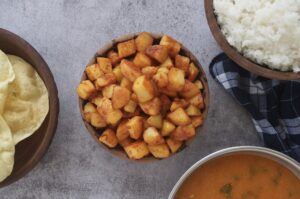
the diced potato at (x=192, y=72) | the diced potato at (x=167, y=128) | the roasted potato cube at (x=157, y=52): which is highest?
the roasted potato cube at (x=157, y=52)

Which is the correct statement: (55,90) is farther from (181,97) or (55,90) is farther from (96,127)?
(181,97)

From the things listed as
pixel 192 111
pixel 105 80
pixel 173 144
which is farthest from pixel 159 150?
pixel 105 80

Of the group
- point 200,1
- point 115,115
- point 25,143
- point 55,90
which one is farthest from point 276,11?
point 25,143

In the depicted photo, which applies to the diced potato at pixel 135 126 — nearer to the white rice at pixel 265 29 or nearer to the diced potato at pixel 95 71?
the diced potato at pixel 95 71

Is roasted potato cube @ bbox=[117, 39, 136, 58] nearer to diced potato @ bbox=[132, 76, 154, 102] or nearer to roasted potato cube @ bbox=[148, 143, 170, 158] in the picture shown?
diced potato @ bbox=[132, 76, 154, 102]

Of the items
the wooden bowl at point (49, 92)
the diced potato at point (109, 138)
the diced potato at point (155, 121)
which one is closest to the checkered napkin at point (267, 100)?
the diced potato at point (155, 121)

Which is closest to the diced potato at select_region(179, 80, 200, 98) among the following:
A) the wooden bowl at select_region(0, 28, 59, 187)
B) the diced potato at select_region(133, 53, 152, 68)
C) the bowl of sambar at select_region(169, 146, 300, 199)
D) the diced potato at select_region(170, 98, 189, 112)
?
the diced potato at select_region(170, 98, 189, 112)

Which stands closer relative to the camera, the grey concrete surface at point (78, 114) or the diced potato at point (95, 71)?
the diced potato at point (95, 71)
